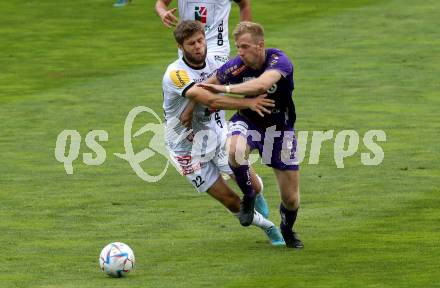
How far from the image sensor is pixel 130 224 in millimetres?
14375

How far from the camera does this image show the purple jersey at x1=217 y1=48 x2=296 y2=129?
12.8 meters

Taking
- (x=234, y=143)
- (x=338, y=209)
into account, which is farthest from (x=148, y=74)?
(x=234, y=143)

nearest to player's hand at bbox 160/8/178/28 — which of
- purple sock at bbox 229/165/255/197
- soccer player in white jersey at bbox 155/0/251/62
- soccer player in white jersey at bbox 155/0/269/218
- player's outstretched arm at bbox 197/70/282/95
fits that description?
soccer player in white jersey at bbox 155/0/269/218

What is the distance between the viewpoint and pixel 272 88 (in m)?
12.8

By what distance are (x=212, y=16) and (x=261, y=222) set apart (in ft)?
15.1

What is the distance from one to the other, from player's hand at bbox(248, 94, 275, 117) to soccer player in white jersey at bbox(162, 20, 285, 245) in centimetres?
1

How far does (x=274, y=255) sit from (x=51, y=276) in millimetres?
2315

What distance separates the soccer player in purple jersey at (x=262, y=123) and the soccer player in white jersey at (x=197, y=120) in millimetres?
162

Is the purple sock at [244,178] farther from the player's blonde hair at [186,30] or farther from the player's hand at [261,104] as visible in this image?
the player's blonde hair at [186,30]

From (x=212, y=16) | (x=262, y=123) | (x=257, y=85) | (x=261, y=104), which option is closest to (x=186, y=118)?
(x=262, y=123)

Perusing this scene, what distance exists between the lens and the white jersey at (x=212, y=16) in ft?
54.8

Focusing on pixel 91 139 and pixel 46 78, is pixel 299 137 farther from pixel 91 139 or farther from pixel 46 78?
pixel 46 78

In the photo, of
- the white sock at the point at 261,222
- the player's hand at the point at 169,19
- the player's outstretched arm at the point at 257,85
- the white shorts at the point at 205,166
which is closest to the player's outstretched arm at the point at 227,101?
the player's outstretched arm at the point at 257,85

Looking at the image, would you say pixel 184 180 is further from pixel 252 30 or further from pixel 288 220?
pixel 252 30
